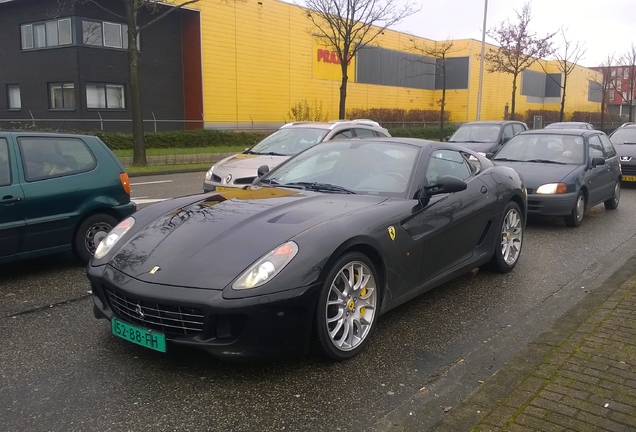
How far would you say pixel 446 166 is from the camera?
5.58 meters

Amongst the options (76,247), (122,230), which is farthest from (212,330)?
(76,247)

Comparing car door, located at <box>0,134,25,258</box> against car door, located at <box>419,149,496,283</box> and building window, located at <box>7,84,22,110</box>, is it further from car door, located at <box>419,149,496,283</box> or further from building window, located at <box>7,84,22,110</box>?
building window, located at <box>7,84,22,110</box>

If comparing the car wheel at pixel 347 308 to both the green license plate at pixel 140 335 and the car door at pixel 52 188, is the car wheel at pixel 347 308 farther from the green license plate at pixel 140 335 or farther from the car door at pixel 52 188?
the car door at pixel 52 188

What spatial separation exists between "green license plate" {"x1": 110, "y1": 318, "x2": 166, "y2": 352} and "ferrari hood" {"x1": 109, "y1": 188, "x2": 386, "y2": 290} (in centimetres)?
31

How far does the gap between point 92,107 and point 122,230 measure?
25.9 metres

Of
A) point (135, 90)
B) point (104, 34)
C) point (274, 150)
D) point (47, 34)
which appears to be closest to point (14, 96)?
point (47, 34)

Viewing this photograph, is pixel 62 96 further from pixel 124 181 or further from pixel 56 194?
pixel 56 194

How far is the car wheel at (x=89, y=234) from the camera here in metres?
6.38

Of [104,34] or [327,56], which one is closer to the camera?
[104,34]

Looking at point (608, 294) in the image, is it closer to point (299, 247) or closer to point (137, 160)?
point (299, 247)

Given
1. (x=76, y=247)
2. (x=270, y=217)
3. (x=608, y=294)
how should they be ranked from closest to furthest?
(x=270, y=217)
(x=608, y=294)
(x=76, y=247)

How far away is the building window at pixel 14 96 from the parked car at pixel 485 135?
2384 cm

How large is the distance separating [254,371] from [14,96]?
32061 millimetres

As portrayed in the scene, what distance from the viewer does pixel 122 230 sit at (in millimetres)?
4418
